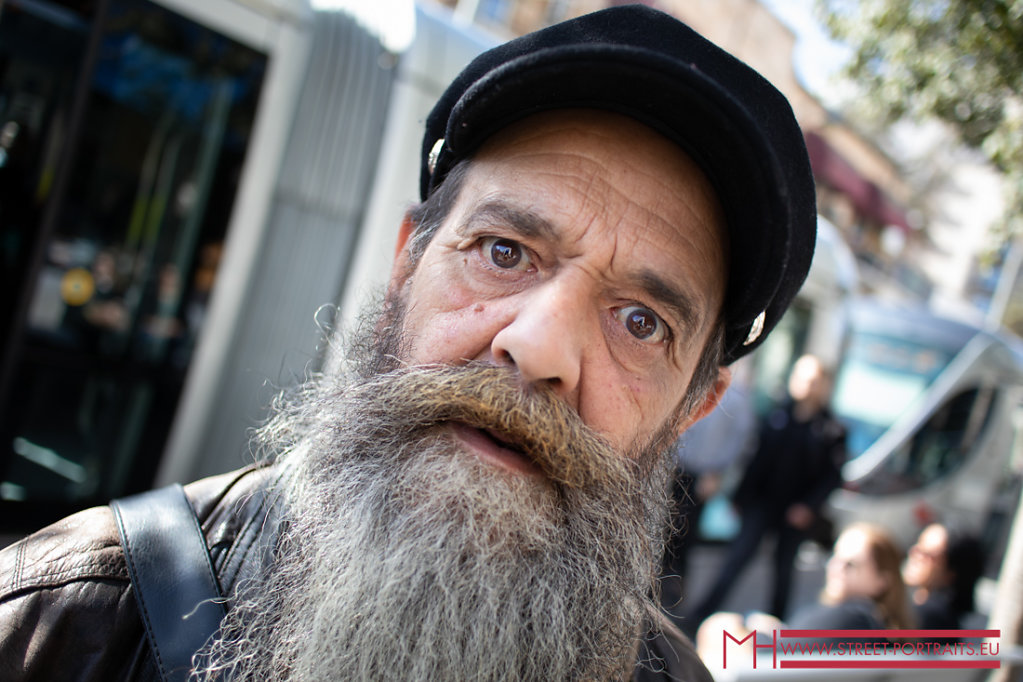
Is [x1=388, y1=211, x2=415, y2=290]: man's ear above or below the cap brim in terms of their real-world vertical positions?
below

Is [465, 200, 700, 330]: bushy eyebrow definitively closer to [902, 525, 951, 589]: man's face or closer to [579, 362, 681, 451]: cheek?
[579, 362, 681, 451]: cheek

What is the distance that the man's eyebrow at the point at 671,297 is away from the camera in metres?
1.50

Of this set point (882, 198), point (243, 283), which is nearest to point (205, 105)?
point (243, 283)

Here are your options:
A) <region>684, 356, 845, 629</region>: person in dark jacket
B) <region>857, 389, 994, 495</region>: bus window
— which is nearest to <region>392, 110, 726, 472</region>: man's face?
<region>684, 356, 845, 629</region>: person in dark jacket

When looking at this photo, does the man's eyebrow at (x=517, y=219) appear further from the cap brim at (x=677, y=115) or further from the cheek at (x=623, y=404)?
the cheek at (x=623, y=404)

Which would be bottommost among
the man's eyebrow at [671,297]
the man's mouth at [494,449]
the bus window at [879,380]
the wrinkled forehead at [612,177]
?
the man's mouth at [494,449]

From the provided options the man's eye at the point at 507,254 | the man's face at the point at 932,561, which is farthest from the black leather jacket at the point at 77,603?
the man's face at the point at 932,561

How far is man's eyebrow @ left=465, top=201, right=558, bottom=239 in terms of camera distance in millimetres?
1487

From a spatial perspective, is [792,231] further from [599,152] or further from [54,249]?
[54,249]

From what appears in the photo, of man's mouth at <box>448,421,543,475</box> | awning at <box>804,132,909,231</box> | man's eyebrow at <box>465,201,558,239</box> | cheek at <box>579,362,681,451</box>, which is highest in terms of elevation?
awning at <box>804,132,909,231</box>

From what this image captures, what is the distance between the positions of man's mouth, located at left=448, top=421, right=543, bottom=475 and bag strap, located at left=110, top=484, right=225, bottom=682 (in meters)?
0.53

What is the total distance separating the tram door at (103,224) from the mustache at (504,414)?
3.80 metres

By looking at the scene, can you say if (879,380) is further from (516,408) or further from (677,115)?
(516,408)

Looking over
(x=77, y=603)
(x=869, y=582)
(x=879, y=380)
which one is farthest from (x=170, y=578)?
(x=879, y=380)
